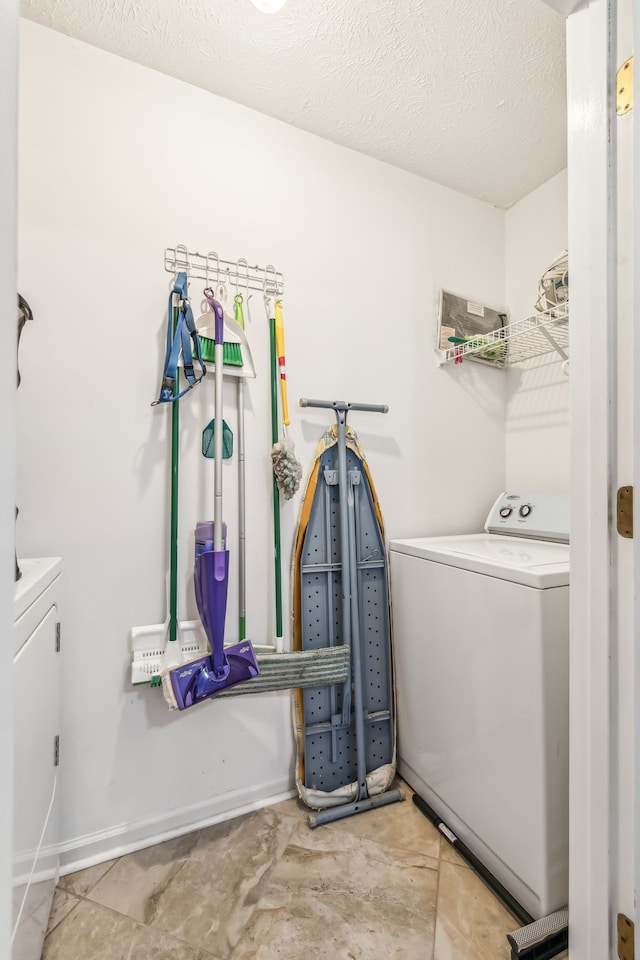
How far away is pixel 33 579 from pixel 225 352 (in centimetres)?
85

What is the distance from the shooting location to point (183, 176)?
1.37 m

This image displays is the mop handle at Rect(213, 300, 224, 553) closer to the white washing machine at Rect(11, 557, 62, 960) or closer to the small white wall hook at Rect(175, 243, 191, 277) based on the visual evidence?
the small white wall hook at Rect(175, 243, 191, 277)

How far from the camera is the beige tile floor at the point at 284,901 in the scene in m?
0.96

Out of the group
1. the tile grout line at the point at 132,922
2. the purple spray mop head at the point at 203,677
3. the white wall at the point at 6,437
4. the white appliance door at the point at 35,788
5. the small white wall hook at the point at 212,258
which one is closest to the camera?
the white wall at the point at 6,437

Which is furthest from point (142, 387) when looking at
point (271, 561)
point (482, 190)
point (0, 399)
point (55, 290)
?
point (482, 190)

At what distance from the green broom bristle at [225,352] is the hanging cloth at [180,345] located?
0.14 ft

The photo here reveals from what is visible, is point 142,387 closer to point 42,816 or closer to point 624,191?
point 42,816

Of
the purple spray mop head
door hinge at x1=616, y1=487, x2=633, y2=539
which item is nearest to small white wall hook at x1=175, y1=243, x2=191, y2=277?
the purple spray mop head

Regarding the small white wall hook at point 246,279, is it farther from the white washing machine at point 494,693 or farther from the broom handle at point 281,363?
the white washing machine at point 494,693

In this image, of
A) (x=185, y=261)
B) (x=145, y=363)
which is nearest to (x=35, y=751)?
(x=145, y=363)

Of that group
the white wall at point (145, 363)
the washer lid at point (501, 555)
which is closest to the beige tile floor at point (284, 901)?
the white wall at point (145, 363)

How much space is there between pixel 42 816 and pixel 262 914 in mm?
618

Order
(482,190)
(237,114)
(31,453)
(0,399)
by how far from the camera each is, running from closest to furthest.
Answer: (0,399) < (31,453) < (237,114) < (482,190)

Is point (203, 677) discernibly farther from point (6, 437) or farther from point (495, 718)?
point (6, 437)
